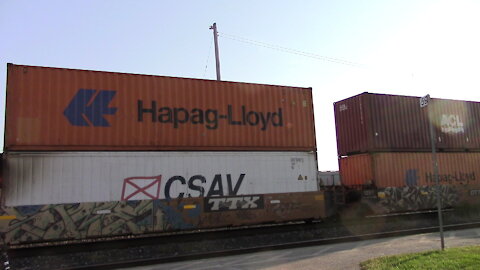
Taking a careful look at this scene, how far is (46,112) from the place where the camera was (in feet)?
37.2

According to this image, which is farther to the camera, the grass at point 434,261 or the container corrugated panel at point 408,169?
the container corrugated panel at point 408,169

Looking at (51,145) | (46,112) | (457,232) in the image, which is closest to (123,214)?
(51,145)

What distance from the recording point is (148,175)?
476 inches

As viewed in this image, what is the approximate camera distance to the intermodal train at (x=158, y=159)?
36.0 ft

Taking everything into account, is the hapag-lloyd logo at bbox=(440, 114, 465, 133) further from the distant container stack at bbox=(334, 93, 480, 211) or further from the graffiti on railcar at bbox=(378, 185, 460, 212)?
the graffiti on railcar at bbox=(378, 185, 460, 212)

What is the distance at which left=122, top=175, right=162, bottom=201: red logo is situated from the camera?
11797 millimetres

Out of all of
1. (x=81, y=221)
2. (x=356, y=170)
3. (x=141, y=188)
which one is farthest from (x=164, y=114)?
(x=356, y=170)

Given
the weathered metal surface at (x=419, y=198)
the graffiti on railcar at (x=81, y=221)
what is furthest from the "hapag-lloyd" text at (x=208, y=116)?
the weathered metal surface at (x=419, y=198)

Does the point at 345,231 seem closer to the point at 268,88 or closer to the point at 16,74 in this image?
the point at 268,88

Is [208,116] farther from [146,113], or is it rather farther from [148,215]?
[148,215]

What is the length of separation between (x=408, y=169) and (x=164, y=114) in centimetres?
1093

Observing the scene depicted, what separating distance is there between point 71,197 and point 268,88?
25.2ft

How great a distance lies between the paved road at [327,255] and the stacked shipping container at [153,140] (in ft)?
8.74

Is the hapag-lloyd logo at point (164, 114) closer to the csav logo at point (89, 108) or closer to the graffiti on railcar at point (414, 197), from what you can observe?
the csav logo at point (89, 108)
